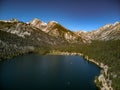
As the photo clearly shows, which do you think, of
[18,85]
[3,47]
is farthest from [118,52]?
[3,47]

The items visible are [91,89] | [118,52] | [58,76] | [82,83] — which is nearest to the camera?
[91,89]

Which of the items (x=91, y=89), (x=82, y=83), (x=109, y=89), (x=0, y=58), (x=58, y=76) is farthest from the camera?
(x=0, y=58)

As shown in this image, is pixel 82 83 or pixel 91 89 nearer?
pixel 91 89

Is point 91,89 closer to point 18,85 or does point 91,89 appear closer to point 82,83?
point 82,83

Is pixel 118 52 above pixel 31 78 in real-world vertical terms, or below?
above

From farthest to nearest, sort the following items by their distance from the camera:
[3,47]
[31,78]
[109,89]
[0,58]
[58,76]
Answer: [3,47], [0,58], [58,76], [31,78], [109,89]

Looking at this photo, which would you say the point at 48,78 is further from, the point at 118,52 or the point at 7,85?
the point at 118,52

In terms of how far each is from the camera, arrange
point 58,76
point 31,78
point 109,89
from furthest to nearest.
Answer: point 58,76 < point 31,78 < point 109,89

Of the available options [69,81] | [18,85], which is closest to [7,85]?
[18,85]

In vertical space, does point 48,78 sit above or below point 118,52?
below
